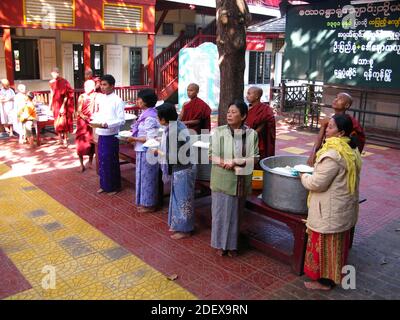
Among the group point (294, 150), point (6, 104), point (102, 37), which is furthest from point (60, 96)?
point (102, 37)

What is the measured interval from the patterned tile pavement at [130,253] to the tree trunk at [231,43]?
5.63 ft

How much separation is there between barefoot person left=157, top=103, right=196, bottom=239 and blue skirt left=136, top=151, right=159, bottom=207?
0.72 meters

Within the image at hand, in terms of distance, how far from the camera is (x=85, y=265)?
166 inches


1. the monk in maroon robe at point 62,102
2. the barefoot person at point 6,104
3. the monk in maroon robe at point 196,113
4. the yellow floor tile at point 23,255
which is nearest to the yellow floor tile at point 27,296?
the yellow floor tile at point 23,255

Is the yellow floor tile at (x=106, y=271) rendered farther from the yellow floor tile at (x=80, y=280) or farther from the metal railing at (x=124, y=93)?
the metal railing at (x=124, y=93)

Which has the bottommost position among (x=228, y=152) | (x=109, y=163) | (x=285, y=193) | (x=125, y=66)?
(x=109, y=163)

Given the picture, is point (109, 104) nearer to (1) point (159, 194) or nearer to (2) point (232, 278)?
(1) point (159, 194)

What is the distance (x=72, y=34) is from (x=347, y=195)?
12303 mm

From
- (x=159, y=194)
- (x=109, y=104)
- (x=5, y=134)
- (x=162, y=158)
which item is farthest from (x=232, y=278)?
(x=5, y=134)

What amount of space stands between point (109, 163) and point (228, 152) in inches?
106

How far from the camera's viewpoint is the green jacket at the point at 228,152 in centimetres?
413

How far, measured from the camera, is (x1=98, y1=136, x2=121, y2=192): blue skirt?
6.15 meters

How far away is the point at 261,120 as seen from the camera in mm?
5469

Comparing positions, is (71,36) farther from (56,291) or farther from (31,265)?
(56,291)
